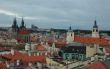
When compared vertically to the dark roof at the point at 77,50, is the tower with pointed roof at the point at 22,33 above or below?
above

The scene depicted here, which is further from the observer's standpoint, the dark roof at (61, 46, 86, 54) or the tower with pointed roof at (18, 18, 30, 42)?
the tower with pointed roof at (18, 18, 30, 42)

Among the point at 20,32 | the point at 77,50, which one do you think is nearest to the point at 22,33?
the point at 20,32

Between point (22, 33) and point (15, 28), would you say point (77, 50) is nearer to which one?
point (15, 28)

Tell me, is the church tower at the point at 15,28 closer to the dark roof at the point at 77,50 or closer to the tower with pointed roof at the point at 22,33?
the tower with pointed roof at the point at 22,33

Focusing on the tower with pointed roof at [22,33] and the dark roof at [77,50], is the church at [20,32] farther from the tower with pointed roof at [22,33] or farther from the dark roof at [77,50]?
the dark roof at [77,50]

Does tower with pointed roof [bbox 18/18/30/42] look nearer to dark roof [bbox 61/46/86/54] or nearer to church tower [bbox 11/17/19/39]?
church tower [bbox 11/17/19/39]

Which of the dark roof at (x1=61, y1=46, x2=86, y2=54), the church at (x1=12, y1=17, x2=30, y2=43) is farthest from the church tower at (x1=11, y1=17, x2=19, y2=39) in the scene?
the dark roof at (x1=61, y1=46, x2=86, y2=54)

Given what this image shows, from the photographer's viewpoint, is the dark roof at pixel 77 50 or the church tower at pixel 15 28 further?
the church tower at pixel 15 28

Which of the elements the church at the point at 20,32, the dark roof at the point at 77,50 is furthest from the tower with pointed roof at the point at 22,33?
the dark roof at the point at 77,50

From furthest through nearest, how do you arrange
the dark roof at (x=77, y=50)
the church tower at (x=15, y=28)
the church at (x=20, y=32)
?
the church at (x=20, y=32), the church tower at (x=15, y=28), the dark roof at (x=77, y=50)

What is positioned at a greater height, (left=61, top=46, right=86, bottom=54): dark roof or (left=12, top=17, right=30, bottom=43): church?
(left=12, top=17, right=30, bottom=43): church

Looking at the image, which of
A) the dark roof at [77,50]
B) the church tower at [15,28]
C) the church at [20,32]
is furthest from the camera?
the church at [20,32]

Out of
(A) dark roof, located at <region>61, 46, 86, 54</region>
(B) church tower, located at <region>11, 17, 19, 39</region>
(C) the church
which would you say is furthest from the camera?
(C) the church
